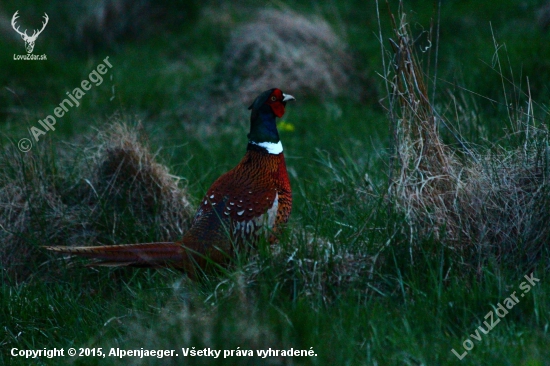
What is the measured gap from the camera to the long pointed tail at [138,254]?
12.1ft

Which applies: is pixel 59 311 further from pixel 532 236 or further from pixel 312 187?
pixel 532 236

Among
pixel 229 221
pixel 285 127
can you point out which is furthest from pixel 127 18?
pixel 229 221

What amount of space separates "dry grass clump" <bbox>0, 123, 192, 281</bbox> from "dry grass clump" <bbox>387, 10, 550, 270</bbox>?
1592mm

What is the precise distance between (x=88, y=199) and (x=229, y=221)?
1321 mm

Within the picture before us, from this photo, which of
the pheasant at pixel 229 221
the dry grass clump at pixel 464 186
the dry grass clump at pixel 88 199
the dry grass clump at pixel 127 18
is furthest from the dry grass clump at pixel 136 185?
the dry grass clump at pixel 127 18

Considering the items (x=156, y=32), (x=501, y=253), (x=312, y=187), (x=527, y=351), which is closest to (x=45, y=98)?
(x=156, y=32)

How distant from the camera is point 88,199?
184 inches

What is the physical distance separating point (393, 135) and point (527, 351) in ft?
4.95

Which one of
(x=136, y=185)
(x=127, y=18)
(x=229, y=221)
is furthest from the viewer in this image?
(x=127, y=18)

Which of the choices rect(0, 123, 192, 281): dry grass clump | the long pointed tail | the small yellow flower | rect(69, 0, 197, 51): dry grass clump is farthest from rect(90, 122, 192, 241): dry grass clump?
rect(69, 0, 197, 51): dry grass clump

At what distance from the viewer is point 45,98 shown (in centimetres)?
839

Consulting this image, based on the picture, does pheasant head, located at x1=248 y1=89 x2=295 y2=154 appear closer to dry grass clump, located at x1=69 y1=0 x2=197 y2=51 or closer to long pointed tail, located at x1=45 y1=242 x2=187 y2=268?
long pointed tail, located at x1=45 y1=242 x2=187 y2=268

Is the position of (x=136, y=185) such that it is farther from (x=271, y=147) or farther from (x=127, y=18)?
(x=127, y=18)

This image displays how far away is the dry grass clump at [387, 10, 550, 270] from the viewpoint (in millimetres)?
3412
